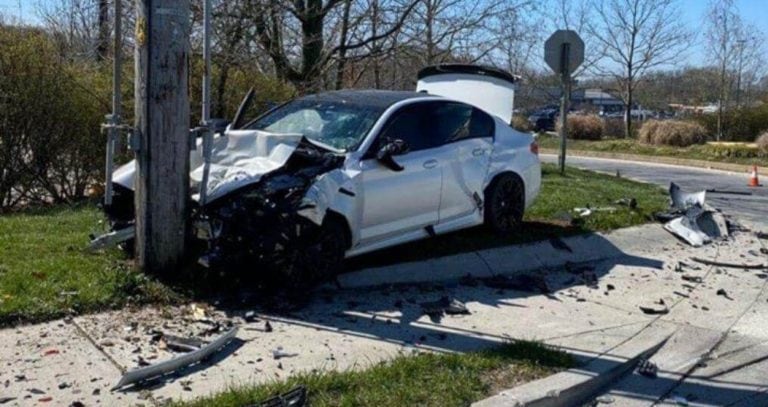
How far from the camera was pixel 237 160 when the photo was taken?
675 cm

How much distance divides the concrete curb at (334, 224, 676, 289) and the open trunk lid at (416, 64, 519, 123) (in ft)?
6.00

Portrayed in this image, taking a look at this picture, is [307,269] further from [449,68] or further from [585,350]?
[449,68]

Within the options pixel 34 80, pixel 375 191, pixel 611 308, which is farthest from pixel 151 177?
pixel 34 80

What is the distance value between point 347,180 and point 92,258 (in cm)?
222

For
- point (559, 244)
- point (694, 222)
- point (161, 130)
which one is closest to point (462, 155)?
point (559, 244)

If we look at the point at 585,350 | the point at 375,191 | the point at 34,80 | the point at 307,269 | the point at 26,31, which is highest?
the point at 26,31

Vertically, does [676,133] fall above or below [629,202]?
above

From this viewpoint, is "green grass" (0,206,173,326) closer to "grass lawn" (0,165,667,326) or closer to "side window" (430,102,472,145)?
"grass lawn" (0,165,667,326)

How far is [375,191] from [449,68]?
363 centimetres

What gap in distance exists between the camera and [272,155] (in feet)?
21.9

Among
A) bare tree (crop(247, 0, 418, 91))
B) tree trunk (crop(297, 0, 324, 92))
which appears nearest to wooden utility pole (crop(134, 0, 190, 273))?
bare tree (crop(247, 0, 418, 91))

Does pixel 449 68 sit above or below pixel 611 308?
above

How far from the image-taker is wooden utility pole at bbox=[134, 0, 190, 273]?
237 inches

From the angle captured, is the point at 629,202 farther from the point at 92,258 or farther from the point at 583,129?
the point at 583,129
